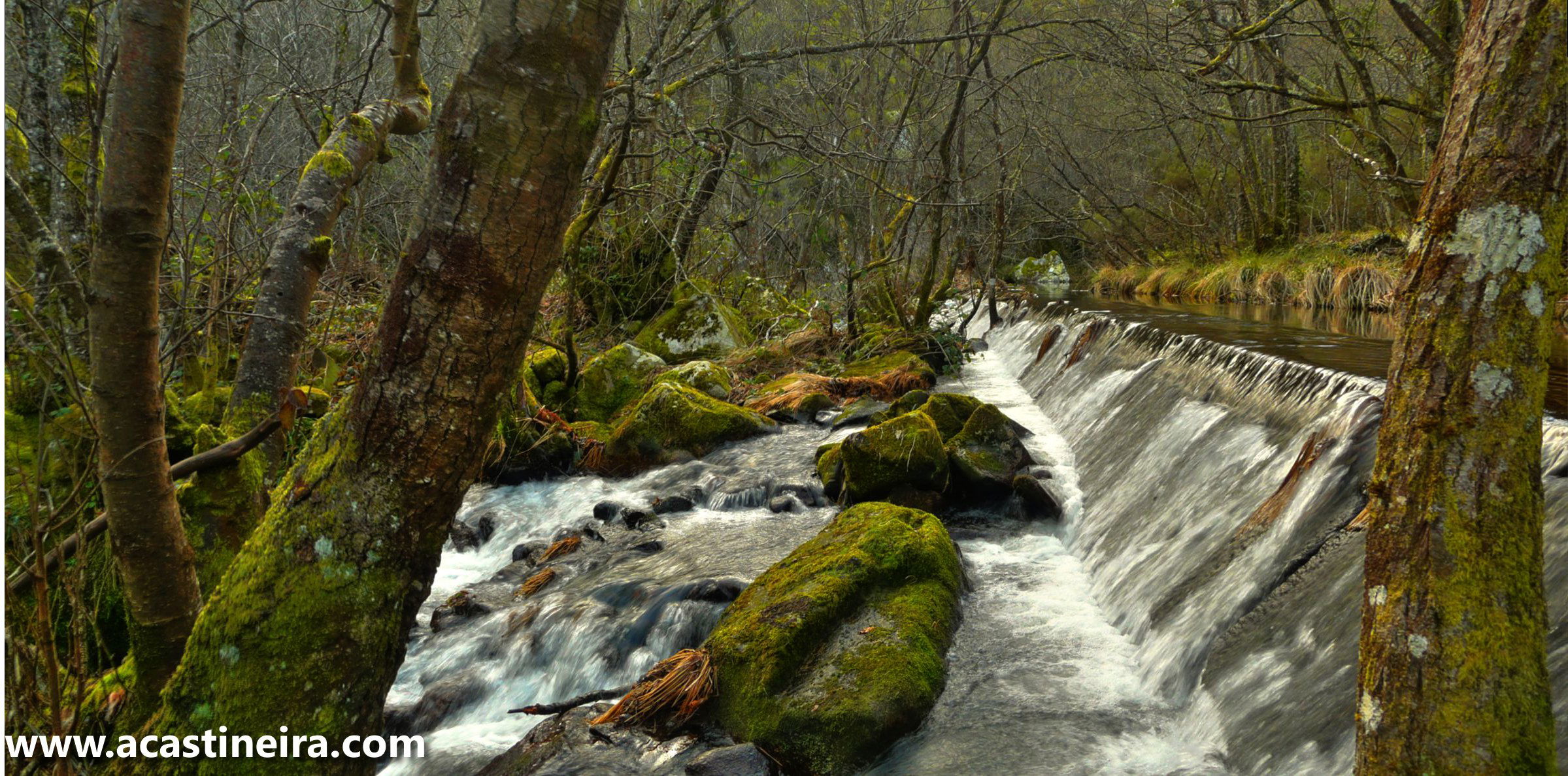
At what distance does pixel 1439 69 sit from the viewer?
34.6 feet

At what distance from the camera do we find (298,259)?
359 cm

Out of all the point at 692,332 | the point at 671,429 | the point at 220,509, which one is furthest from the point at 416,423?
the point at 692,332

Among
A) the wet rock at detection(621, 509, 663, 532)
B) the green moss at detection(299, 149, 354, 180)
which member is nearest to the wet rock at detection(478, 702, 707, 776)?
the green moss at detection(299, 149, 354, 180)

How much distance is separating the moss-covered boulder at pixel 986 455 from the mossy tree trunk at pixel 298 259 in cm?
507

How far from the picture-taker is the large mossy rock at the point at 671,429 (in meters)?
9.37

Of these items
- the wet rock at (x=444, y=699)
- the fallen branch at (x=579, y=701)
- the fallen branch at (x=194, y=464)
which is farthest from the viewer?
the wet rock at (x=444, y=699)

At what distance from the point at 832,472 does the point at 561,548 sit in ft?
7.83

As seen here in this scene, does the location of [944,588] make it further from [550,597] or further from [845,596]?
[550,597]

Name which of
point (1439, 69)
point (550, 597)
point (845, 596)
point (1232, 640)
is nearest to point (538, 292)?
point (845, 596)

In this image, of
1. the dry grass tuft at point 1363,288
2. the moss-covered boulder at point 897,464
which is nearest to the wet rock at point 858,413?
A: the moss-covered boulder at point 897,464

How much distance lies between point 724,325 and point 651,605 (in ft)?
30.0

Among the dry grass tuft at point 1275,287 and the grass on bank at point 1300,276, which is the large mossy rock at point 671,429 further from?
the dry grass tuft at point 1275,287

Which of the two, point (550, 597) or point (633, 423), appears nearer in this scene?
point (550, 597)

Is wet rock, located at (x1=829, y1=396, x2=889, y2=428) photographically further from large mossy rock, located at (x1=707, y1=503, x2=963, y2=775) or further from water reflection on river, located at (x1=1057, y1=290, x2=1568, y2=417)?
large mossy rock, located at (x1=707, y1=503, x2=963, y2=775)
